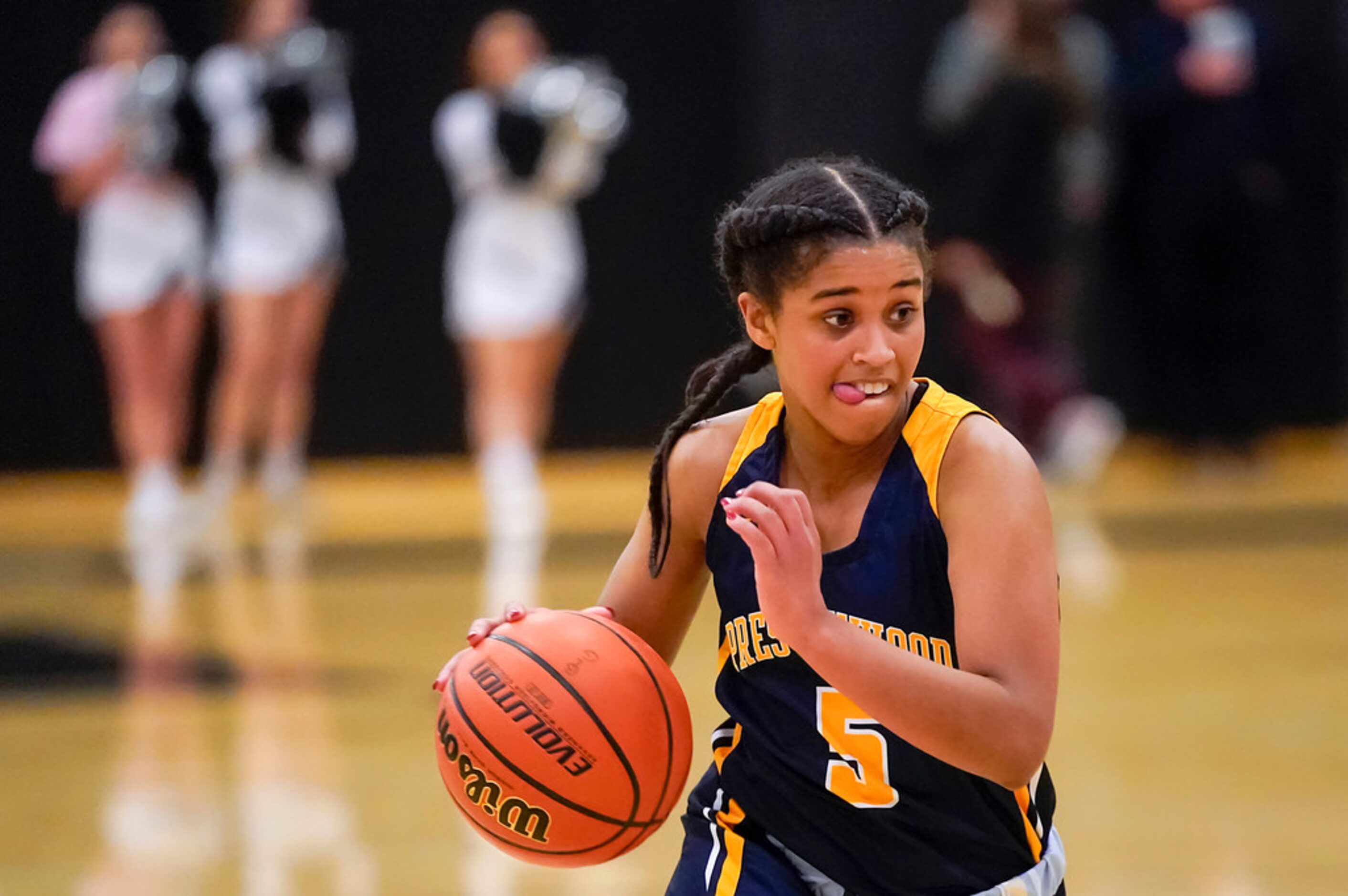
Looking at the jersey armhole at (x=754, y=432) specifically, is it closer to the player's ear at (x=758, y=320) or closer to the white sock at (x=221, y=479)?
the player's ear at (x=758, y=320)

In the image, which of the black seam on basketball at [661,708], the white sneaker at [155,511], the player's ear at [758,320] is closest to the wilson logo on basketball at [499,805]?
the black seam on basketball at [661,708]

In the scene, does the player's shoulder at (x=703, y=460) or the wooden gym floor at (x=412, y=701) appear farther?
the wooden gym floor at (x=412, y=701)

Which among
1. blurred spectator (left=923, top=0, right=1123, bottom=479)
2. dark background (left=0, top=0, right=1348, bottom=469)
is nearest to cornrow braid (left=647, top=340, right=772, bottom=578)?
blurred spectator (left=923, top=0, right=1123, bottom=479)

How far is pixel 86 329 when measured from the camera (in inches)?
389

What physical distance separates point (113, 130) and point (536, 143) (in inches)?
80.8

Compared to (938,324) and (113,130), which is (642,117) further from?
(113,130)

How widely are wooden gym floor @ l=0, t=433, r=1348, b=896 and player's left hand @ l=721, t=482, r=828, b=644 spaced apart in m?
1.77

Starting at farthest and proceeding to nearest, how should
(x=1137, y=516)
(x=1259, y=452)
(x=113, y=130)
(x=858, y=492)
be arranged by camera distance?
1. (x=1259, y=452)
2. (x=113, y=130)
3. (x=1137, y=516)
4. (x=858, y=492)

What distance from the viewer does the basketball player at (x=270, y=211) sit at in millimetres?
9070

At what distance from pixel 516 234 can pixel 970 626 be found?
288 inches

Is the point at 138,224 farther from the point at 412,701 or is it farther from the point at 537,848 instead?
the point at 537,848

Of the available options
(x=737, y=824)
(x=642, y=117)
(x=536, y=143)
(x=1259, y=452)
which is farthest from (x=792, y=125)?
(x=737, y=824)

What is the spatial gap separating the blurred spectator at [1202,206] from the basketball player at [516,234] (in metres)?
2.94

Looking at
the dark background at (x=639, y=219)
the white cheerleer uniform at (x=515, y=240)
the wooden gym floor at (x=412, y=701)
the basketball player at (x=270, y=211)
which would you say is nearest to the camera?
the wooden gym floor at (x=412, y=701)
